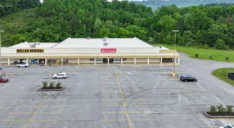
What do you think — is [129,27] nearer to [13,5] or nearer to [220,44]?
[220,44]

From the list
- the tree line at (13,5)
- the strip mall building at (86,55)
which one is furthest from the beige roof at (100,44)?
the tree line at (13,5)

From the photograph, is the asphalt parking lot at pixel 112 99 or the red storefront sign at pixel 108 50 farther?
the red storefront sign at pixel 108 50

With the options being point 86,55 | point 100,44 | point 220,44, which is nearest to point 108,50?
point 86,55

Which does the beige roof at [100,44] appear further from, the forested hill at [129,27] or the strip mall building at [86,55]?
the forested hill at [129,27]

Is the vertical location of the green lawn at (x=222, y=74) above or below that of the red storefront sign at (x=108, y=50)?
below

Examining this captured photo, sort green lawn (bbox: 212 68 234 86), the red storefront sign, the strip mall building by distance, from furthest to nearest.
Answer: the red storefront sign < the strip mall building < green lawn (bbox: 212 68 234 86)

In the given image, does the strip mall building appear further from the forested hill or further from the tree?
the tree

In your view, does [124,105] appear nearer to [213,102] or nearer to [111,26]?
[213,102]

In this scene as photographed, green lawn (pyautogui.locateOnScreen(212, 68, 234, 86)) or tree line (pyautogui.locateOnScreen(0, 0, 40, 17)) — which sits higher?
tree line (pyautogui.locateOnScreen(0, 0, 40, 17))

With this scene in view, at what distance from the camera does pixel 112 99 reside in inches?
1375

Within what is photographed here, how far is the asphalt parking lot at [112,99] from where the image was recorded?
27.6 meters

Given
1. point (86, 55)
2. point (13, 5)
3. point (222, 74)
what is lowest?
point (222, 74)

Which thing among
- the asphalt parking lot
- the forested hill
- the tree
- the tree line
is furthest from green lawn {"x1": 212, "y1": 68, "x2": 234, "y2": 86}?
the tree line

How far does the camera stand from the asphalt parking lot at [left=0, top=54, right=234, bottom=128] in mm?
27609
